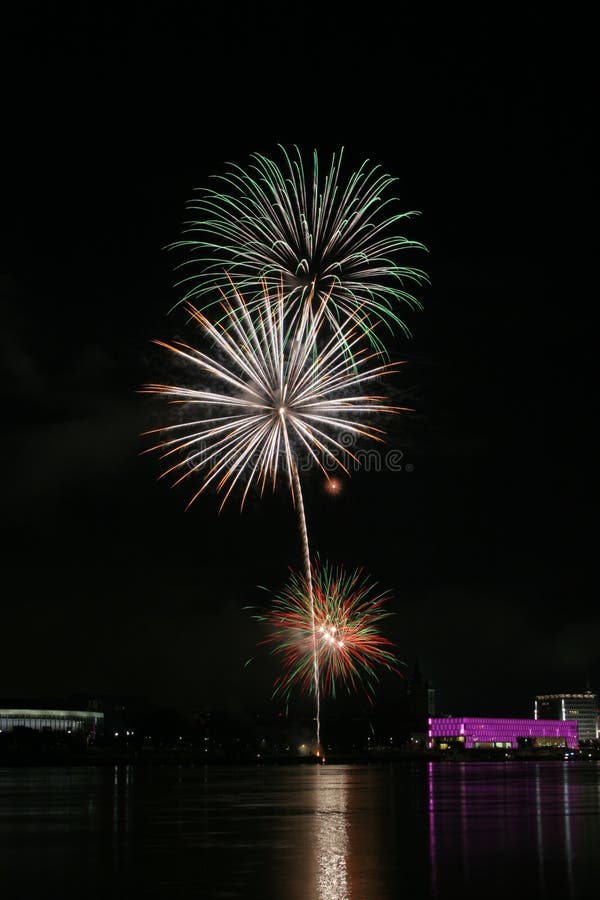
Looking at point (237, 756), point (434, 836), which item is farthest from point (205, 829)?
point (237, 756)

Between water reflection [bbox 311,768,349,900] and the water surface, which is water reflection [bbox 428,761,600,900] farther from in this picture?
water reflection [bbox 311,768,349,900]

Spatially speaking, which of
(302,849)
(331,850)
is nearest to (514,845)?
(331,850)

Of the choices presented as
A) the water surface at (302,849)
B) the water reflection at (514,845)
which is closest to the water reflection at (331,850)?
the water surface at (302,849)

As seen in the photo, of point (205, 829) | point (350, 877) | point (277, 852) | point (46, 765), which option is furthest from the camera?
point (46, 765)

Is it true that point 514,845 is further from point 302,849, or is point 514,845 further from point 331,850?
point 302,849

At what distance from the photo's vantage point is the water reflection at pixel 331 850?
55.4 feet

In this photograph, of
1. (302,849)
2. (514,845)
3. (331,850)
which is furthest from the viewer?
(514,845)

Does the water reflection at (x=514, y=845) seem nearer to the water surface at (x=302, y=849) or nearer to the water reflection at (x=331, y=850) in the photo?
the water surface at (x=302, y=849)

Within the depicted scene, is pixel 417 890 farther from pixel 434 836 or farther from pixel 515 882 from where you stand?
pixel 434 836

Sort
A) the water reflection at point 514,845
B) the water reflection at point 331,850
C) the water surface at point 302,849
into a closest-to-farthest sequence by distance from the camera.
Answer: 1. the water reflection at point 331,850
2. the water surface at point 302,849
3. the water reflection at point 514,845

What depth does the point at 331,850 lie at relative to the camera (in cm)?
2209

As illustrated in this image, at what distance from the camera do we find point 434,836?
2548 cm

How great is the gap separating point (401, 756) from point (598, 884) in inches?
5323

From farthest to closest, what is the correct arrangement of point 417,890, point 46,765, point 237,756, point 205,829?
point 237,756
point 46,765
point 205,829
point 417,890
